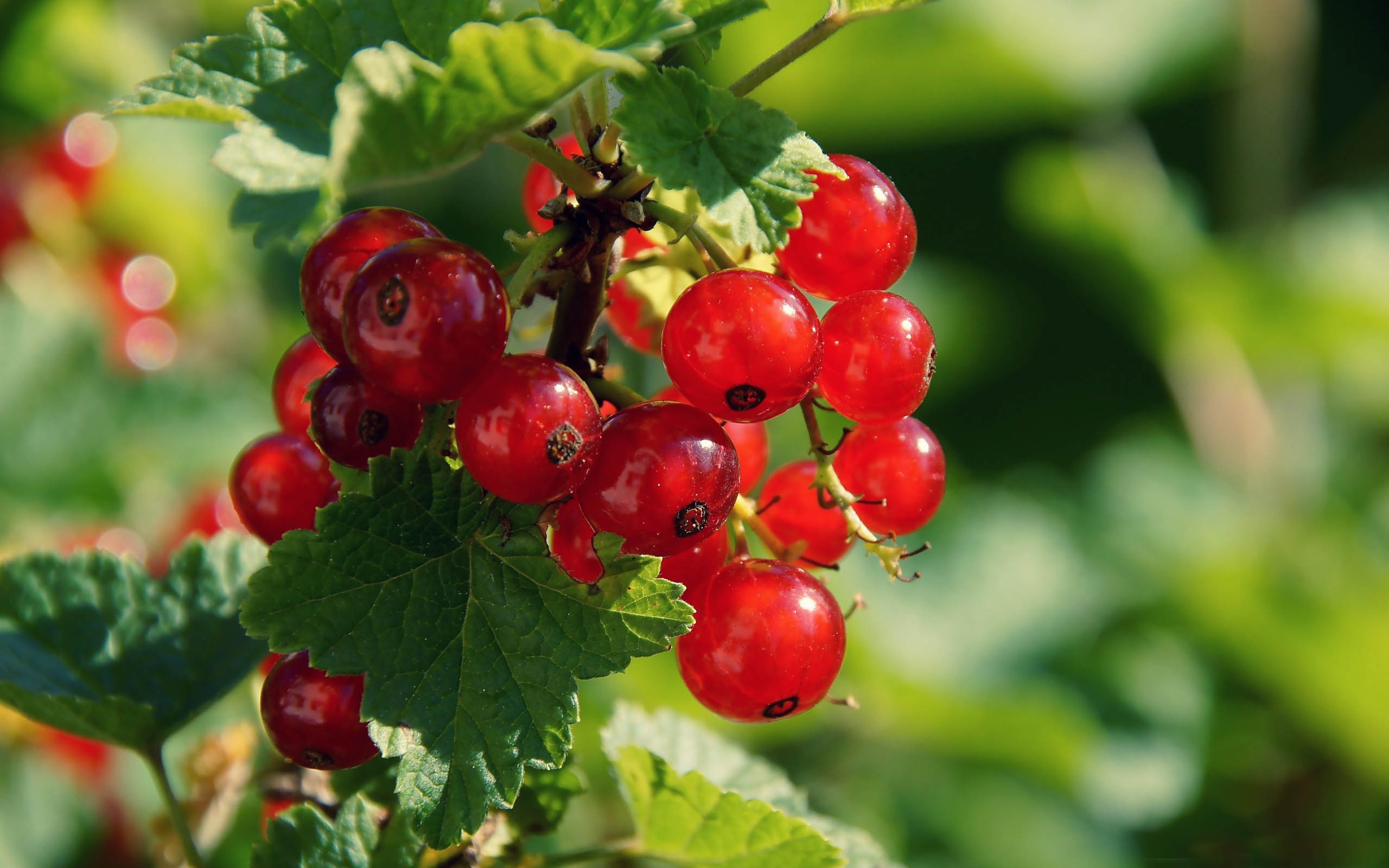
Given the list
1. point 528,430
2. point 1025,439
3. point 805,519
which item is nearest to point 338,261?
point 528,430

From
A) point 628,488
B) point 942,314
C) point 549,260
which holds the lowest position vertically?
point 942,314

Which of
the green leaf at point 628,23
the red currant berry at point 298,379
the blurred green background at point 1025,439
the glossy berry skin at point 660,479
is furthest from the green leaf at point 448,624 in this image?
the blurred green background at point 1025,439

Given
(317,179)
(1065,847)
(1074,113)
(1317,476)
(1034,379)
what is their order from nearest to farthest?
1. (317,179)
2. (1065,847)
3. (1317,476)
4. (1074,113)
5. (1034,379)

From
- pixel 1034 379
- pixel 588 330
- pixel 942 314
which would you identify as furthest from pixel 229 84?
pixel 1034 379

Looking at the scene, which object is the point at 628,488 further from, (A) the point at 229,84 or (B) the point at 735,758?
(B) the point at 735,758

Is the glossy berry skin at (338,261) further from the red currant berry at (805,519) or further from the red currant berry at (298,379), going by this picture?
the red currant berry at (805,519)

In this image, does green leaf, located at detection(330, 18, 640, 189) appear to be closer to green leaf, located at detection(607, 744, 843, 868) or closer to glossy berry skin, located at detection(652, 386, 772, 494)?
glossy berry skin, located at detection(652, 386, 772, 494)
